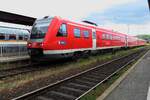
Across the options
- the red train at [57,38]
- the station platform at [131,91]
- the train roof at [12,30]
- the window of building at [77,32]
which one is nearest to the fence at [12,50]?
the train roof at [12,30]

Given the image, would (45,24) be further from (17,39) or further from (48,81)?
(17,39)

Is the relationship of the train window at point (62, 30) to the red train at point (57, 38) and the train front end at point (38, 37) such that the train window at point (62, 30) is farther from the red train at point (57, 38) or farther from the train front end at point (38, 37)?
the train front end at point (38, 37)

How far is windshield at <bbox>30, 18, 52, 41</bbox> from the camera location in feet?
42.4

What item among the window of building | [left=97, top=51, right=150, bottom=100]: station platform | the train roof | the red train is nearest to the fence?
the train roof

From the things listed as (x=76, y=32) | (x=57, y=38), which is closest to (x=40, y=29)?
(x=57, y=38)

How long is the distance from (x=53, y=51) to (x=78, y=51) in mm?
3208

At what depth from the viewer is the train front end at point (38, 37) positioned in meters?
12.6

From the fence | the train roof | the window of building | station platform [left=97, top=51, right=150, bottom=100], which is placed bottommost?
station platform [left=97, top=51, right=150, bottom=100]

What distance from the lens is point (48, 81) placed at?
892 centimetres

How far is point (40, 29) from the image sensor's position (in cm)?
1330

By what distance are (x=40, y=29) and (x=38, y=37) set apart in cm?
57

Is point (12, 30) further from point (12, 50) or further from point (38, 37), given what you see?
point (38, 37)

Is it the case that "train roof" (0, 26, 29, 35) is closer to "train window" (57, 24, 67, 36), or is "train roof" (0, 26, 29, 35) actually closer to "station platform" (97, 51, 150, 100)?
"train window" (57, 24, 67, 36)

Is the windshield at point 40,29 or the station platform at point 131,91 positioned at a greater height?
the windshield at point 40,29
